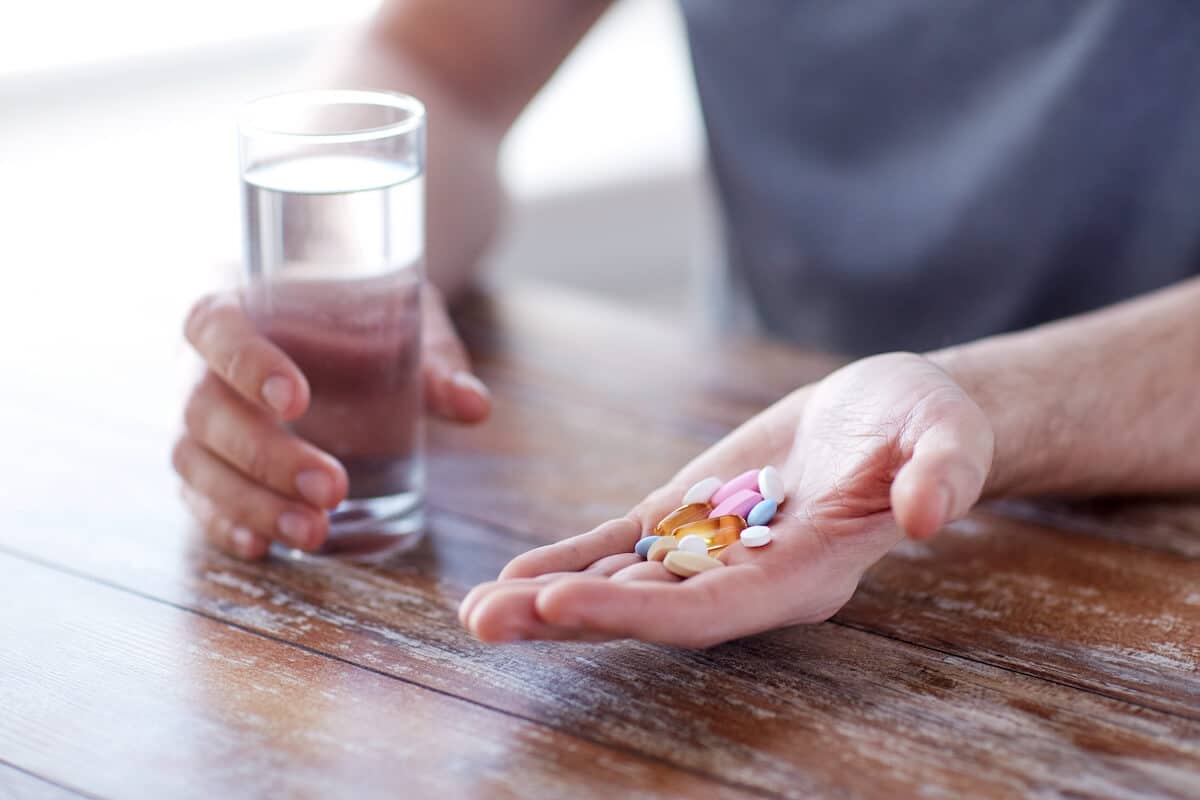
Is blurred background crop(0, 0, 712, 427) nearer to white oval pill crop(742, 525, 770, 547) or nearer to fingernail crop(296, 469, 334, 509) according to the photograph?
fingernail crop(296, 469, 334, 509)

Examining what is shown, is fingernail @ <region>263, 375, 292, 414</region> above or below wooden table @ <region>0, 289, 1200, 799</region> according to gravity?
above

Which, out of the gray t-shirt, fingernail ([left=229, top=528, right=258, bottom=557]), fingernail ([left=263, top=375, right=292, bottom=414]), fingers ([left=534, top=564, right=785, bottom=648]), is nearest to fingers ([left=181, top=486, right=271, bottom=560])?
fingernail ([left=229, top=528, right=258, bottom=557])

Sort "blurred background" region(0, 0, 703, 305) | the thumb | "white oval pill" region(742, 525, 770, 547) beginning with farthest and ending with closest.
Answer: "blurred background" region(0, 0, 703, 305) → "white oval pill" region(742, 525, 770, 547) → the thumb

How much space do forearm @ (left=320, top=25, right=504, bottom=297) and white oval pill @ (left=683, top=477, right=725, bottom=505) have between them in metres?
0.63

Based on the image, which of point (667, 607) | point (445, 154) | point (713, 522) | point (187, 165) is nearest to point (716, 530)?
point (713, 522)

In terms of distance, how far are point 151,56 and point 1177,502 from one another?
2.06m

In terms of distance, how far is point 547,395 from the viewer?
1268 millimetres

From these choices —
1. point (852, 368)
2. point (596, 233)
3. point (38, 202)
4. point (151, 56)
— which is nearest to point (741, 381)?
point (852, 368)

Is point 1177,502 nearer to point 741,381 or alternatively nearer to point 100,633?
point 741,381

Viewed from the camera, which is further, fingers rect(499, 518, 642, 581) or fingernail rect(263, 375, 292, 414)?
fingernail rect(263, 375, 292, 414)

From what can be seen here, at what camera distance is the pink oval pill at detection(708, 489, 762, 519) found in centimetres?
83

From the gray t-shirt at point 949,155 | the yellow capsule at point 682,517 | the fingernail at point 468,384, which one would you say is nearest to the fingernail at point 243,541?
the fingernail at point 468,384

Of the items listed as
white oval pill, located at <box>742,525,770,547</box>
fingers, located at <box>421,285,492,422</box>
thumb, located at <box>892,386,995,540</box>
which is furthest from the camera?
fingers, located at <box>421,285,492,422</box>

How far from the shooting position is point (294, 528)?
0.93 m
